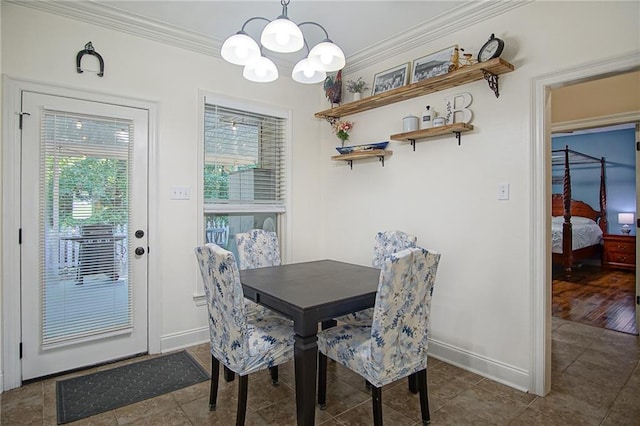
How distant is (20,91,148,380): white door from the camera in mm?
2416

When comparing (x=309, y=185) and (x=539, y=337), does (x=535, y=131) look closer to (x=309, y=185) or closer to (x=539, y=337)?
(x=539, y=337)

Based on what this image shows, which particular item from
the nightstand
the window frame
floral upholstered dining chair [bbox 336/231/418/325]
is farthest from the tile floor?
the nightstand

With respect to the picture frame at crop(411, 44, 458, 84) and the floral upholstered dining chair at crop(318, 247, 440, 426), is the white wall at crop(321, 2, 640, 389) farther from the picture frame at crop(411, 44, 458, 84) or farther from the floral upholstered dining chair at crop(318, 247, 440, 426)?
the floral upholstered dining chair at crop(318, 247, 440, 426)

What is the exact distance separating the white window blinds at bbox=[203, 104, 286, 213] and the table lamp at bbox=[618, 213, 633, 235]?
259 inches

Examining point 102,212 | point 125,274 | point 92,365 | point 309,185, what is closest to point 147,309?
point 125,274

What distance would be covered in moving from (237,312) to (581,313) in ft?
13.3

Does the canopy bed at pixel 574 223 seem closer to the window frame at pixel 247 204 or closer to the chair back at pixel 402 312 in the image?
the window frame at pixel 247 204

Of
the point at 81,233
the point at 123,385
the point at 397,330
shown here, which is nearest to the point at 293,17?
the point at 81,233

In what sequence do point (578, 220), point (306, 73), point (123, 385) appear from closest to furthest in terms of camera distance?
1. point (306, 73)
2. point (123, 385)
3. point (578, 220)

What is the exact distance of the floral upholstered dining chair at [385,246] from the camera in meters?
2.45

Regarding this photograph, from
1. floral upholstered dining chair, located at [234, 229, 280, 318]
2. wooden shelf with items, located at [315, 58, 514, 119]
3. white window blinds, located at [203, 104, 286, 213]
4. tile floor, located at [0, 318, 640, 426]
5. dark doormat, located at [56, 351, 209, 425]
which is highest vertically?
wooden shelf with items, located at [315, 58, 514, 119]

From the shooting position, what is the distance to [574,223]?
646cm

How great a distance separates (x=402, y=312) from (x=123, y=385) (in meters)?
1.96

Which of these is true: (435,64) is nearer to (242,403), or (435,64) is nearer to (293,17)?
(293,17)
